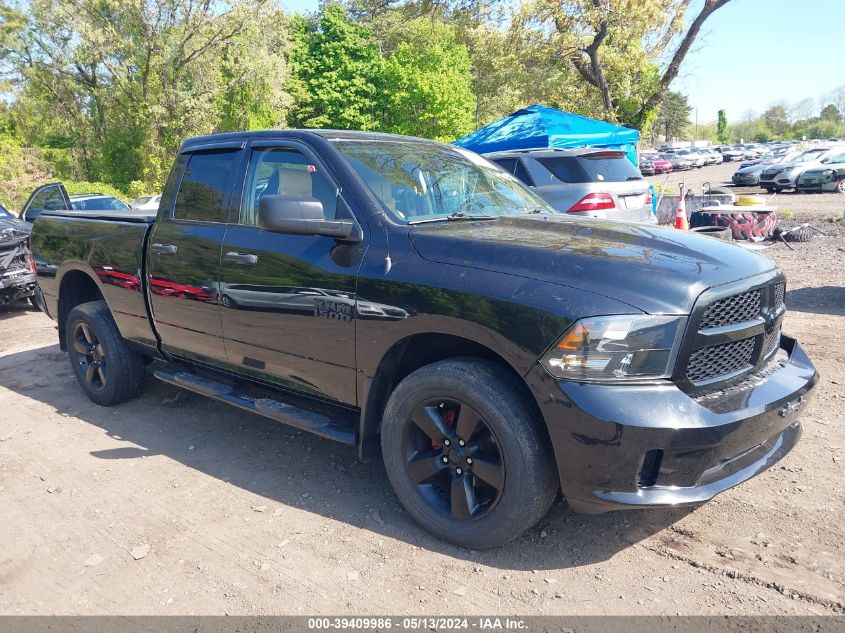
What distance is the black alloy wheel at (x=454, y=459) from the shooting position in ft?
9.79

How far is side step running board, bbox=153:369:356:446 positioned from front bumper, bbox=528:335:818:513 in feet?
4.08

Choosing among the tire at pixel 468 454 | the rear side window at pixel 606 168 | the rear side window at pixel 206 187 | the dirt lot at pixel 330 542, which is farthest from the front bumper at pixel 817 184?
the tire at pixel 468 454

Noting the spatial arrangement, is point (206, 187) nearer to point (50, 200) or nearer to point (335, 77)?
point (50, 200)

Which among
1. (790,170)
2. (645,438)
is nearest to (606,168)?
(645,438)

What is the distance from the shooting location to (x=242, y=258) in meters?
3.86

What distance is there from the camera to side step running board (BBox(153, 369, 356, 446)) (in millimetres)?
3549

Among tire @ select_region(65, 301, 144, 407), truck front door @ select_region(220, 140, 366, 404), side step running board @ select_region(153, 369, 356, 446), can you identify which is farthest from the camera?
tire @ select_region(65, 301, 144, 407)

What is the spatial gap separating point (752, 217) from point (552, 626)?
10306 millimetres

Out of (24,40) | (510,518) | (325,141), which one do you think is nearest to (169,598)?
(510,518)

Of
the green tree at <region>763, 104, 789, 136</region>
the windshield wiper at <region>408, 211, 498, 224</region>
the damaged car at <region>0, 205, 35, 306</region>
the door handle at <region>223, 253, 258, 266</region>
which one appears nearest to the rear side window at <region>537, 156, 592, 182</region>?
the windshield wiper at <region>408, 211, 498, 224</region>

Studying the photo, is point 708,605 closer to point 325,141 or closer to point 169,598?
point 169,598

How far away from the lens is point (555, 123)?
12.6 m

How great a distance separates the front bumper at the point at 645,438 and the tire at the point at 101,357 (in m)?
3.68

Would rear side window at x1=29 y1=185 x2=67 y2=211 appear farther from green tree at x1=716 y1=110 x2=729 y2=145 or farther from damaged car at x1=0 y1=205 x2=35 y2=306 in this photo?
green tree at x1=716 y1=110 x2=729 y2=145
